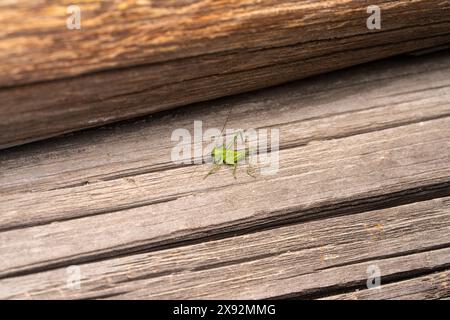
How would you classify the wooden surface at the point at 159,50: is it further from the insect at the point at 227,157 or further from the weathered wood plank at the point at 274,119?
the insect at the point at 227,157

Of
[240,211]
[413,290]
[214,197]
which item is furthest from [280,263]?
[413,290]

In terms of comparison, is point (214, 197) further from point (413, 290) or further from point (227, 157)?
point (413, 290)

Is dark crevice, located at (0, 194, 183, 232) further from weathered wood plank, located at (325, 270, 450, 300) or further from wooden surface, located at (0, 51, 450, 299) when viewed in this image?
weathered wood plank, located at (325, 270, 450, 300)

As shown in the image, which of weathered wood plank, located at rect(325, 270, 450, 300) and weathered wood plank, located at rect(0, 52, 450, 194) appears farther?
weathered wood plank, located at rect(0, 52, 450, 194)

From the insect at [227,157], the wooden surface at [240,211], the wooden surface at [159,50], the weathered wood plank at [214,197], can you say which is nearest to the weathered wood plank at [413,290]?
the wooden surface at [240,211]

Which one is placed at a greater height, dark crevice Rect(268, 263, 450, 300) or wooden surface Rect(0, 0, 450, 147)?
wooden surface Rect(0, 0, 450, 147)

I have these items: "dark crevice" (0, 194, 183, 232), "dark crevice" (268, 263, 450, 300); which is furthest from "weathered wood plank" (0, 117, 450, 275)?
"dark crevice" (268, 263, 450, 300)
